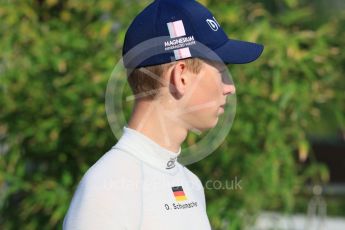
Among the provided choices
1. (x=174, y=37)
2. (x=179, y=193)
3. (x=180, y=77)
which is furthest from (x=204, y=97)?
(x=179, y=193)

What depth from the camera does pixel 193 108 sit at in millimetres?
2436

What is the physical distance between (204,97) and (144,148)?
23cm

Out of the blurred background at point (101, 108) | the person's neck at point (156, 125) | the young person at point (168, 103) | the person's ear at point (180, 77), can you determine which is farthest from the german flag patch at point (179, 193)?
the blurred background at point (101, 108)

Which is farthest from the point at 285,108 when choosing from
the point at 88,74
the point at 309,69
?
the point at 88,74

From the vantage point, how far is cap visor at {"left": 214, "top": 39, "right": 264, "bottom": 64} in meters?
2.50

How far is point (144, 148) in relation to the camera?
240 cm

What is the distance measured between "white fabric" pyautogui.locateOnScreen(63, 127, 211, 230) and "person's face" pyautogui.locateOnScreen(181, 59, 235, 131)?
0.42 ft

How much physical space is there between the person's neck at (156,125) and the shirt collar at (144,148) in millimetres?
17

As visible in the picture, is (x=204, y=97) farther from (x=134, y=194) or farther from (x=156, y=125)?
(x=134, y=194)

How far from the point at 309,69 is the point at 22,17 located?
1741mm

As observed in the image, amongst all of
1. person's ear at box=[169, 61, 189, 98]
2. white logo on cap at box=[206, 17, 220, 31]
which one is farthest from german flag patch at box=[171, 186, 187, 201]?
white logo on cap at box=[206, 17, 220, 31]

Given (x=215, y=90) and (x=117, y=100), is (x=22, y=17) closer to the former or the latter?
(x=117, y=100)

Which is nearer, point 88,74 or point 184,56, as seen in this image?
point 184,56

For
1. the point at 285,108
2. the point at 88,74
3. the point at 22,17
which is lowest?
the point at 285,108
